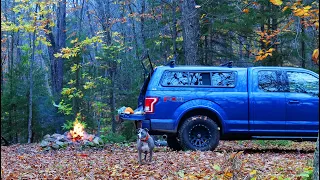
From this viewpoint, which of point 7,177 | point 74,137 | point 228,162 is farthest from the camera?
point 74,137

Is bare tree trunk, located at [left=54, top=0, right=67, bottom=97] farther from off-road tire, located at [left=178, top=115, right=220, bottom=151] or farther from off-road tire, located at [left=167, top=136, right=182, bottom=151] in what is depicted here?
off-road tire, located at [left=178, top=115, right=220, bottom=151]

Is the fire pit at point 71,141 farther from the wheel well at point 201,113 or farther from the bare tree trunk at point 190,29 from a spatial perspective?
the bare tree trunk at point 190,29

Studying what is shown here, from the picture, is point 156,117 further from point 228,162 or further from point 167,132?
point 228,162

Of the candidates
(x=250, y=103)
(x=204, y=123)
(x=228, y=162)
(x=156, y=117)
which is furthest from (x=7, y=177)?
(x=250, y=103)

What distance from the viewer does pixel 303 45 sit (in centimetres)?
1469

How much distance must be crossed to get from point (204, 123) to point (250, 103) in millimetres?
1144

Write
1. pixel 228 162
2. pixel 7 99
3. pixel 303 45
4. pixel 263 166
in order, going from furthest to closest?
pixel 7 99, pixel 303 45, pixel 263 166, pixel 228 162

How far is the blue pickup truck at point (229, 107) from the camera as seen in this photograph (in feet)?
28.5

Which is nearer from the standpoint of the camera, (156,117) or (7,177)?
(7,177)

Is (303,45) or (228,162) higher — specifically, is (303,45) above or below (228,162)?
above

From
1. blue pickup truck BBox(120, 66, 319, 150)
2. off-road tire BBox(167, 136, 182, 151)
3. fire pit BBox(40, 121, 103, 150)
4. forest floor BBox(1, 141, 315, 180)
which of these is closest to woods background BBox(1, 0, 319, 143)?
fire pit BBox(40, 121, 103, 150)

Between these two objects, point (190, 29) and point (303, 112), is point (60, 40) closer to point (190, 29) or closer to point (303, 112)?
point (190, 29)

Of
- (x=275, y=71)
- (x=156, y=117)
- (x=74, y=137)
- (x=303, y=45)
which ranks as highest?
(x=303, y=45)

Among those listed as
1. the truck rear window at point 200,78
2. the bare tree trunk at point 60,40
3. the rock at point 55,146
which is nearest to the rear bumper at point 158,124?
the truck rear window at point 200,78
